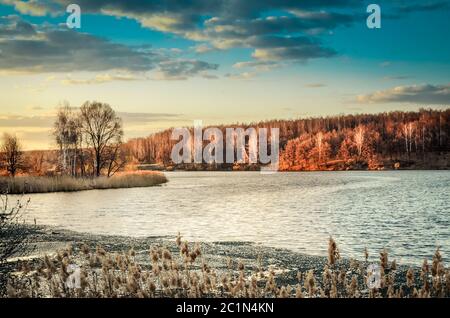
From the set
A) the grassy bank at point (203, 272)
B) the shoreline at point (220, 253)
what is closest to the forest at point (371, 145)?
the shoreline at point (220, 253)

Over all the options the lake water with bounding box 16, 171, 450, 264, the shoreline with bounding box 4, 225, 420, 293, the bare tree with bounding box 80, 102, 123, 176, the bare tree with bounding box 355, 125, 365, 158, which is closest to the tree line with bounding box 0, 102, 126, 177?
the bare tree with bounding box 80, 102, 123, 176

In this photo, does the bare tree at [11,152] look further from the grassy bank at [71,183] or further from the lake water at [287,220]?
the lake water at [287,220]

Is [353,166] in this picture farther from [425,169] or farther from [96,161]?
[96,161]

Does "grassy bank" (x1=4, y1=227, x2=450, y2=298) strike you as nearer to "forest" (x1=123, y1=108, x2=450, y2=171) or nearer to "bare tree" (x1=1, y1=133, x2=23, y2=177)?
"bare tree" (x1=1, y1=133, x2=23, y2=177)

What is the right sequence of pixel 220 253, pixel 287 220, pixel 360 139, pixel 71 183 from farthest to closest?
pixel 360 139 < pixel 71 183 < pixel 287 220 < pixel 220 253

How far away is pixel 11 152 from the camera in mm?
63312

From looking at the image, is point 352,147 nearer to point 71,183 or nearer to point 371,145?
point 371,145

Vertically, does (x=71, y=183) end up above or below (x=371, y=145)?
below

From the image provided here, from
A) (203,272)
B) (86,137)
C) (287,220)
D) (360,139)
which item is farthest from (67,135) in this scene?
(360,139)

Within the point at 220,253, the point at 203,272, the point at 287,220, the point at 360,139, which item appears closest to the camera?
the point at 203,272

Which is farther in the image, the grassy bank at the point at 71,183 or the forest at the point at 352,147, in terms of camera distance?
the forest at the point at 352,147

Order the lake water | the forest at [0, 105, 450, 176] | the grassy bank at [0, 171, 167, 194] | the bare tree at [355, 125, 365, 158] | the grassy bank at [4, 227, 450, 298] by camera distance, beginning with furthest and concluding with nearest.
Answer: the bare tree at [355, 125, 365, 158] → the forest at [0, 105, 450, 176] → the grassy bank at [0, 171, 167, 194] → the lake water → the grassy bank at [4, 227, 450, 298]

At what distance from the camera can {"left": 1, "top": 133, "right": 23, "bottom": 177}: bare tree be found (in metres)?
60.5

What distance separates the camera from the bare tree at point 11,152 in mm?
60541
